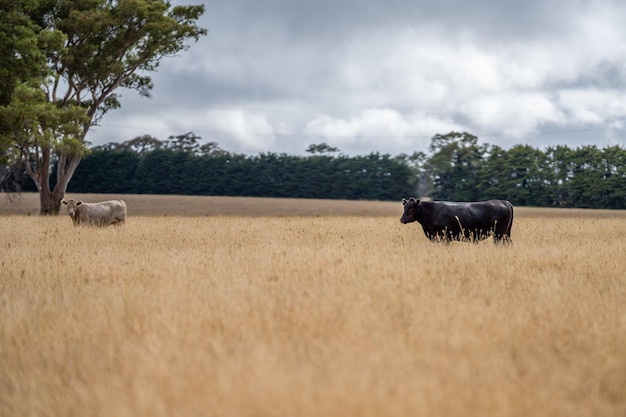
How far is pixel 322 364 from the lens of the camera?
197 inches

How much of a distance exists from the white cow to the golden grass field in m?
11.5

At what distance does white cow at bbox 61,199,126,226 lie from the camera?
22.2m

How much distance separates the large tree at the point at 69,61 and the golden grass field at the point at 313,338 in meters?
15.7

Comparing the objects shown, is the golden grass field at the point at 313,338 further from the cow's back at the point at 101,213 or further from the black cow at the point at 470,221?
the cow's back at the point at 101,213

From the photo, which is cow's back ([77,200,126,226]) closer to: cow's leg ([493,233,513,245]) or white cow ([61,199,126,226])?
white cow ([61,199,126,226])

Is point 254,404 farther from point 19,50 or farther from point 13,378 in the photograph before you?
point 19,50

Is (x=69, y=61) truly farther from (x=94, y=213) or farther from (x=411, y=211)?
(x=411, y=211)

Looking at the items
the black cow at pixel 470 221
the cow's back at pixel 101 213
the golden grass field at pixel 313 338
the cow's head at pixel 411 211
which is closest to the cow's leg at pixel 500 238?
the black cow at pixel 470 221

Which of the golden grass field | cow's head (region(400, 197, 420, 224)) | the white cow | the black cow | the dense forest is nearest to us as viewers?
the golden grass field

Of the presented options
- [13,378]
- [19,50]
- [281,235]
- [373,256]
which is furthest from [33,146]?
[13,378]

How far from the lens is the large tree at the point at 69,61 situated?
24.0 m

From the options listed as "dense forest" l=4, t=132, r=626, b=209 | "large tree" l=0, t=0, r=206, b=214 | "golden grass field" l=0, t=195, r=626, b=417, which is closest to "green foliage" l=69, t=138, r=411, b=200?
"dense forest" l=4, t=132, r=626, b=209

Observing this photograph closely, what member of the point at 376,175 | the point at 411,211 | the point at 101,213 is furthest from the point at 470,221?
the point at 376,175

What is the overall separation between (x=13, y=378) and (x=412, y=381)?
10.7 feet
